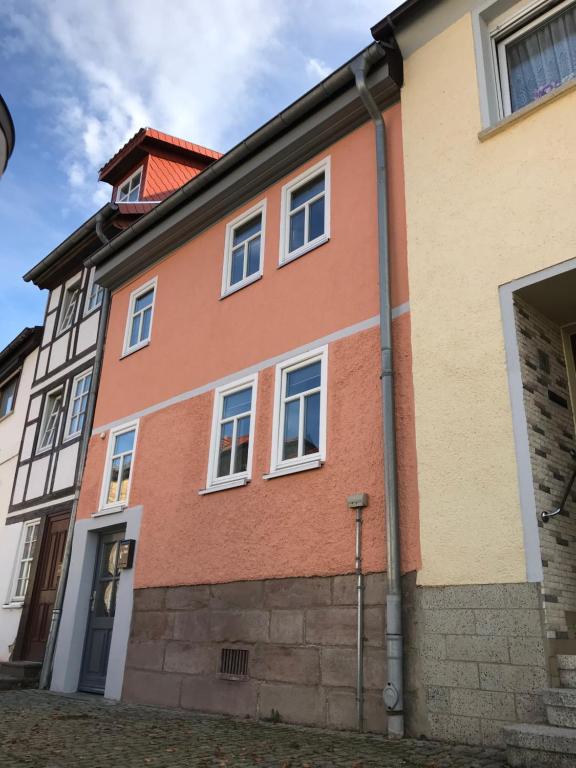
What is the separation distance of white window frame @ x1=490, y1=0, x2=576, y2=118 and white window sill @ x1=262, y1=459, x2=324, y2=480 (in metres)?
4.00

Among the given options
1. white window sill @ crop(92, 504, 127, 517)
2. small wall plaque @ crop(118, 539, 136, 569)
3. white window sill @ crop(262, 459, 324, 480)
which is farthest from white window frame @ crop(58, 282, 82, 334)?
white window sill @ crop(262, 459, 324, 480)

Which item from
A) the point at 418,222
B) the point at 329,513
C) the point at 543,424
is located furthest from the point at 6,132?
the point at 543,424

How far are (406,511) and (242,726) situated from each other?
261 cm

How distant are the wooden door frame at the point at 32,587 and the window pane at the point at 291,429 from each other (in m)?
5.86

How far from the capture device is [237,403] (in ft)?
29.8

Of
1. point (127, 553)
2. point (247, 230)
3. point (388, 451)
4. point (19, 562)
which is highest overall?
point (247, 230)

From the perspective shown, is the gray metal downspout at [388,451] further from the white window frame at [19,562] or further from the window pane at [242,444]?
the white window frame at [19,562]

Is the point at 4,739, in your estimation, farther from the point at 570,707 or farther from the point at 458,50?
the point at 458,50

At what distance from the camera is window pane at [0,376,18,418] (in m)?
17.4

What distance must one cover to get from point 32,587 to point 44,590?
367 mm

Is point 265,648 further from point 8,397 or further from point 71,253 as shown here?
point 8,397

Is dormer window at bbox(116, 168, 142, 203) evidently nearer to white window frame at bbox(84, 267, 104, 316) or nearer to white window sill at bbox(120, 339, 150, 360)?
white window frame at bbox(84, 267, 104, 316)

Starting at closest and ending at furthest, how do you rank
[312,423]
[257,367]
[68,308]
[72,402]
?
[312,423] → [257,367] → [72,402] → [68,308]

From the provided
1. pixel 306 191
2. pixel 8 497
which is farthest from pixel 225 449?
pixel 8 497
